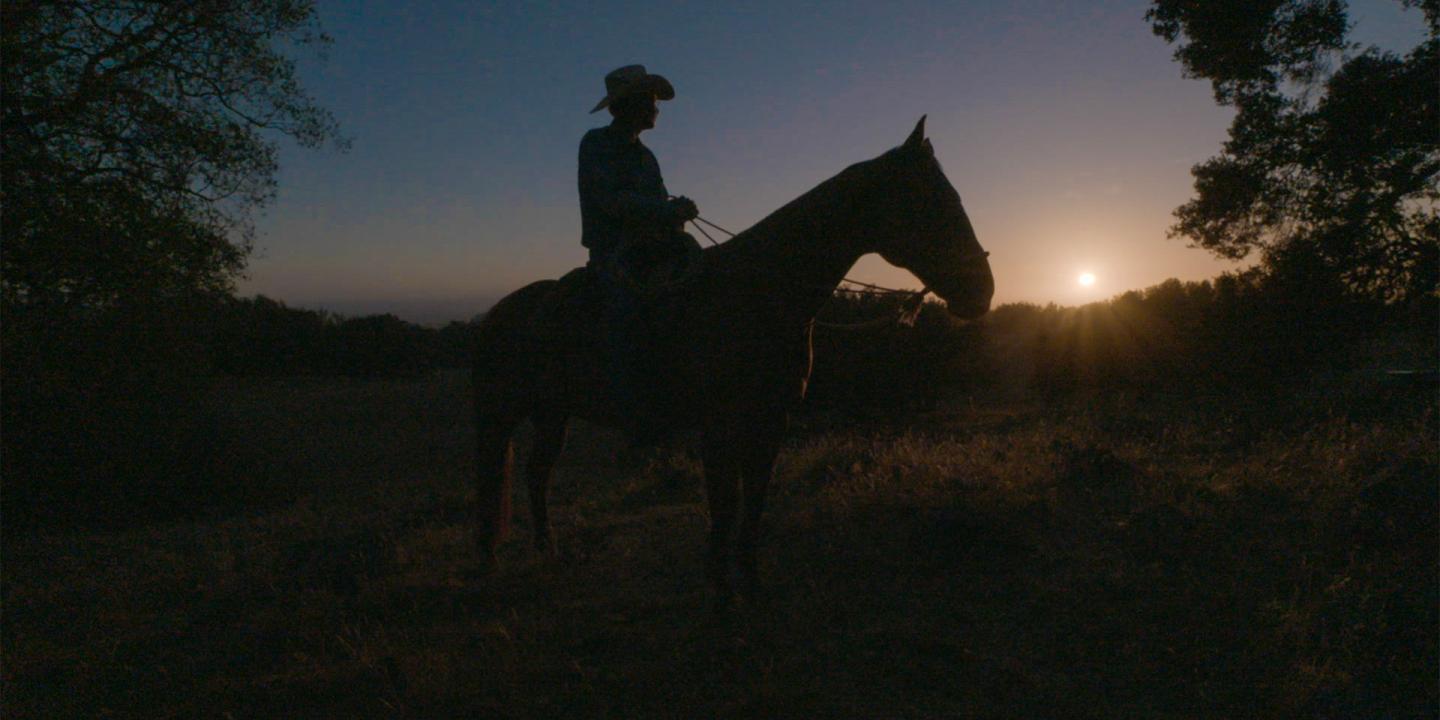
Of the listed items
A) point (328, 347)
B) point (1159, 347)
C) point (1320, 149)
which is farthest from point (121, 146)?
point (328, 347)

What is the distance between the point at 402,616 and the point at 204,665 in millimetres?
970

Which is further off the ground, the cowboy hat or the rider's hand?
the cowboy hat

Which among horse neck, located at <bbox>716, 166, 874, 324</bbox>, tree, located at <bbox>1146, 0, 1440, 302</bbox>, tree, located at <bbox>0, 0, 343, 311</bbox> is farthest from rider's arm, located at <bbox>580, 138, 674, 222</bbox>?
tree, located at <bbox>1146, 0, 1440, 302</bbox>

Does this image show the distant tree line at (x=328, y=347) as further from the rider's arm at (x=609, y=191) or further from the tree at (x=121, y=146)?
the rider's arm at (x=609, y=191)

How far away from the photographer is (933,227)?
3508 mm

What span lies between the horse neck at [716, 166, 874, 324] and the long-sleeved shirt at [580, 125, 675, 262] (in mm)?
531

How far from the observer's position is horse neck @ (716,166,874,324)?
Result: 11.9 feet

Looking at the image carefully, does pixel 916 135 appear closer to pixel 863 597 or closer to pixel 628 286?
pixel 628 286

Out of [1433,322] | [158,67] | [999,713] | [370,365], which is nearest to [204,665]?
[999,713]

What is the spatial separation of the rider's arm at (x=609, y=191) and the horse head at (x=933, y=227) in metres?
1.18

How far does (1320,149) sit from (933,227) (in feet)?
41.3

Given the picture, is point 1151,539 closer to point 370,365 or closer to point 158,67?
point 158,67

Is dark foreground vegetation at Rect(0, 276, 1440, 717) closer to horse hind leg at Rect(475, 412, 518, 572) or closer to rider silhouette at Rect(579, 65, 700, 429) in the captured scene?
horse hind leg at Rect(475, 412, 518, 572)

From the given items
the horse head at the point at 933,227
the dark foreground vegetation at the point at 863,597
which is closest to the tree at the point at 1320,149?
the dark foreground vegetation at the point at 863,597
